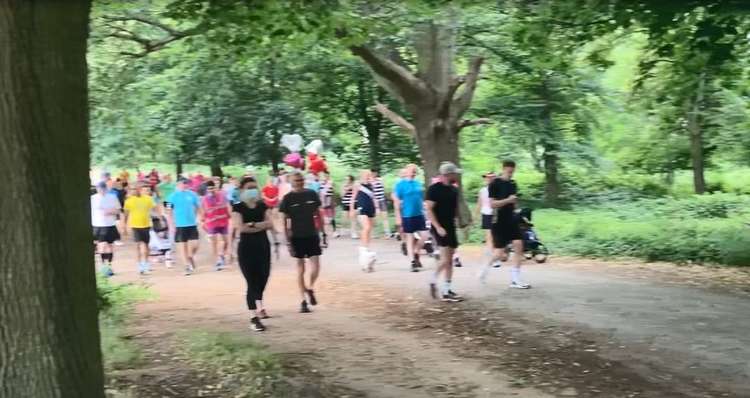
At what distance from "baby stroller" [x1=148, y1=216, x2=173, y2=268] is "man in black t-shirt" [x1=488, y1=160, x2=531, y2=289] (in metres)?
8.61

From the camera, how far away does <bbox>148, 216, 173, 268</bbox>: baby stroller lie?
1848 cm

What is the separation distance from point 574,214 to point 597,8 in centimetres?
1561

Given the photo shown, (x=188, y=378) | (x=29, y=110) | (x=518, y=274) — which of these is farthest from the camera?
(x=518, y=274)

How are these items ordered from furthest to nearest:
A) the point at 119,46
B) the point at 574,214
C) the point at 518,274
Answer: the point at 574,214 → the point at 119,46 → the point at 518,274

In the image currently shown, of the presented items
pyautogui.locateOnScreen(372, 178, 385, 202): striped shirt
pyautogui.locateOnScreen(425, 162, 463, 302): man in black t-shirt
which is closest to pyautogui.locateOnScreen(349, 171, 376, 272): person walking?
pyautogui.locateOnScreen(372, 178, 385, 202): striped shirt

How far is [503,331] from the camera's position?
9672mm

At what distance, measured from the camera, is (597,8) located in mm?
11734

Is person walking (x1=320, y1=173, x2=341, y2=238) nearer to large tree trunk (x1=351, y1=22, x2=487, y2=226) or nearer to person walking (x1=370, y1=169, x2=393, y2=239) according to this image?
person walking (x1=370, y1=169, x2=393, y2=239)

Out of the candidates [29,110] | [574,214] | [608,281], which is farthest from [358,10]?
[574,214]

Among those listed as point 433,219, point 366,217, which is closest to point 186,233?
point 366,217

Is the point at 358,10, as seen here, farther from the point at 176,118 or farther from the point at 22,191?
the point at 176,118

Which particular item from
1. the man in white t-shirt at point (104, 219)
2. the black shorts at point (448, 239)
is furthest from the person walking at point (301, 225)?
the man in white t-shirt at point (104, 219)

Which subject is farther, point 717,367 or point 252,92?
point 252,92

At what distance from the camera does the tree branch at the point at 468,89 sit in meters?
21.2
